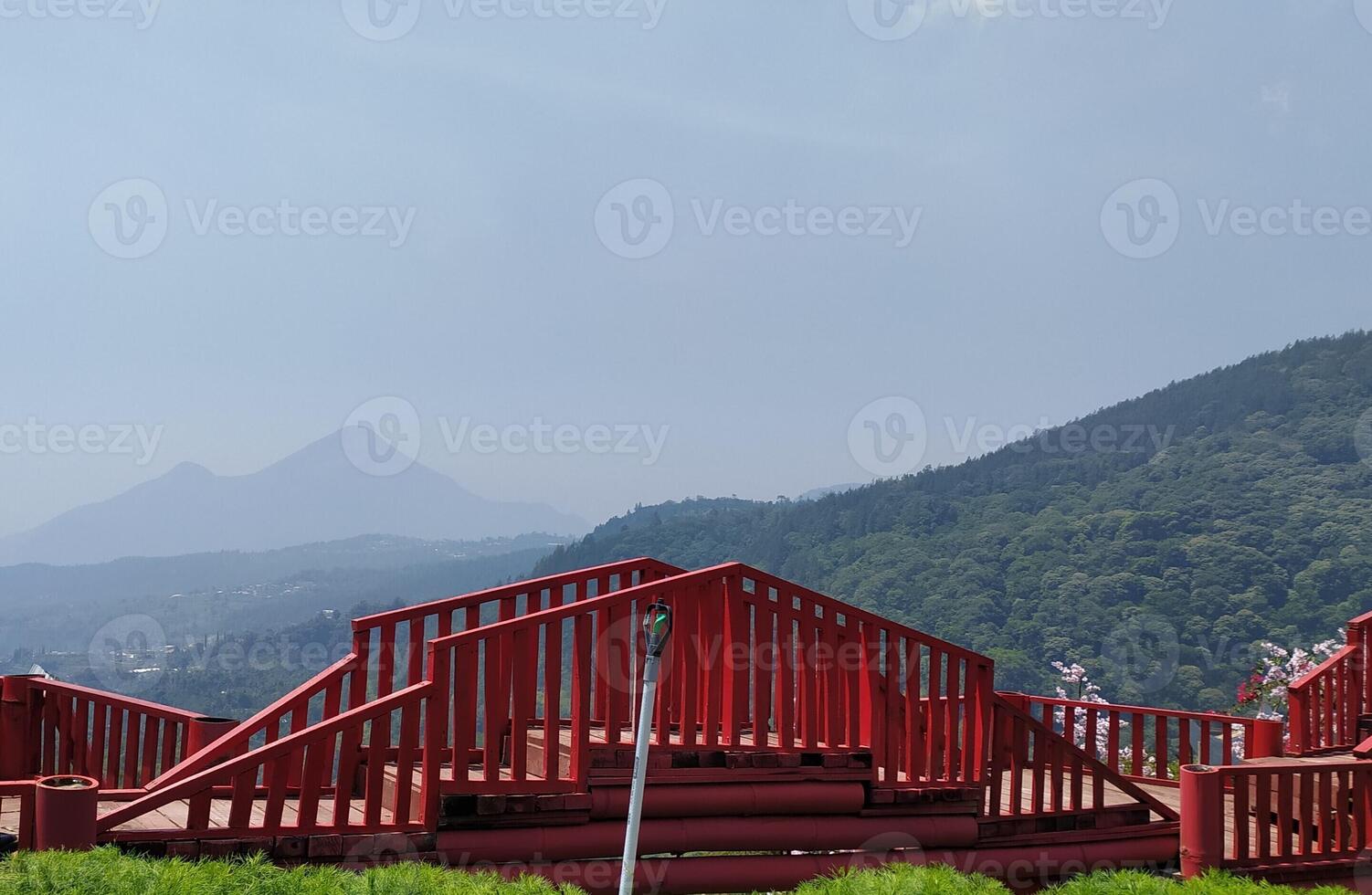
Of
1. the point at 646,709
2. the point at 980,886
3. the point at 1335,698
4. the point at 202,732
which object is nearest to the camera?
the point at 646,709

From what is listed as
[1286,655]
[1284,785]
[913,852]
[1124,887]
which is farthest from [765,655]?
[1286,655]

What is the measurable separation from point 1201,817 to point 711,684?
3.35 meters

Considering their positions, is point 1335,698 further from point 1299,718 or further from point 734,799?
point 734,799

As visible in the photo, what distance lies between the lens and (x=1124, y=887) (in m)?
5.73

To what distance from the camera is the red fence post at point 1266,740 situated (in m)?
10.1

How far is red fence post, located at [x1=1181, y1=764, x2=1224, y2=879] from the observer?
7.76 meters

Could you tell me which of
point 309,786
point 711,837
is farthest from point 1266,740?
point 309,786

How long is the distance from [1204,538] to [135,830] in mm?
56011

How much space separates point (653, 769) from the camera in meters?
7.18

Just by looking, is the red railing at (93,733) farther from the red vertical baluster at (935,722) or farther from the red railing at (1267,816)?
the red railing at (1267,816)

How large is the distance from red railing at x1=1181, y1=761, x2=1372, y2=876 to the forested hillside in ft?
107

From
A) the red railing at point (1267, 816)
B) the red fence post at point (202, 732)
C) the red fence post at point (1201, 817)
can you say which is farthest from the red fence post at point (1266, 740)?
the red fence post at point (202, 732)

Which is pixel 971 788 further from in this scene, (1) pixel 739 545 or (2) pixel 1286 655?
(1) pixel 739 545

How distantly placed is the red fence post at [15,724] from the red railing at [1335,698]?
10.00 metres
